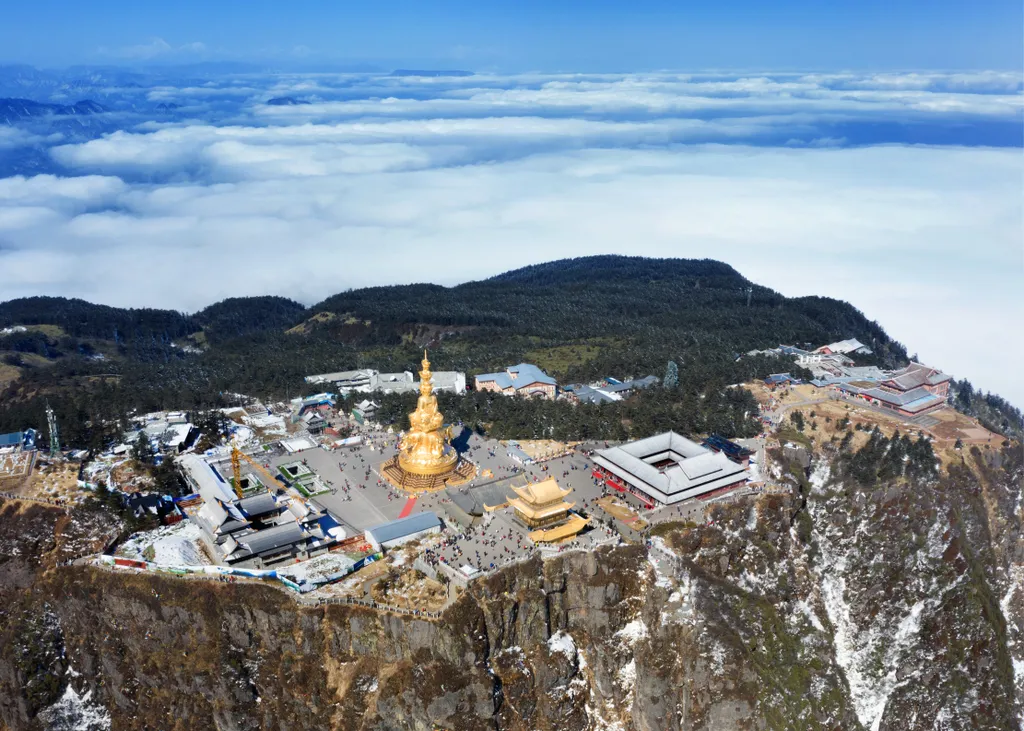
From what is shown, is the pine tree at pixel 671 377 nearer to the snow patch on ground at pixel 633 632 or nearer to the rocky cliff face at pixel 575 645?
the rocky cliff face at pixel 575 645

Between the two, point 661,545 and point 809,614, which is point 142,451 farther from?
point 809,614

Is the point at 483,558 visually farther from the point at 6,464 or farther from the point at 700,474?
the point at 6,464

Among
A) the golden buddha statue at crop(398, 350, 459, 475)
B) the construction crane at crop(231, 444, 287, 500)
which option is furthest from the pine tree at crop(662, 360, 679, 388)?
the construction crane at crop(231, 444, 287, 500)

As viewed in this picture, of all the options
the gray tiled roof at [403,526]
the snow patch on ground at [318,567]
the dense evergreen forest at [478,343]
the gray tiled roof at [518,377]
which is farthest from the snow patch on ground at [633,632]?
the gray tiled roof at [518,377]

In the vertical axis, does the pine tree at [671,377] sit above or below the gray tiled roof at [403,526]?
below

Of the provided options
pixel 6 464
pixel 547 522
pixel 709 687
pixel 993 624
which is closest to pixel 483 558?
pixel 547 522

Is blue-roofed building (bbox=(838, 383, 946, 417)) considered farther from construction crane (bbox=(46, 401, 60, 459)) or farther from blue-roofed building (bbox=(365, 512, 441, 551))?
construction crane (bbox=(46, 401, 60, 459))
